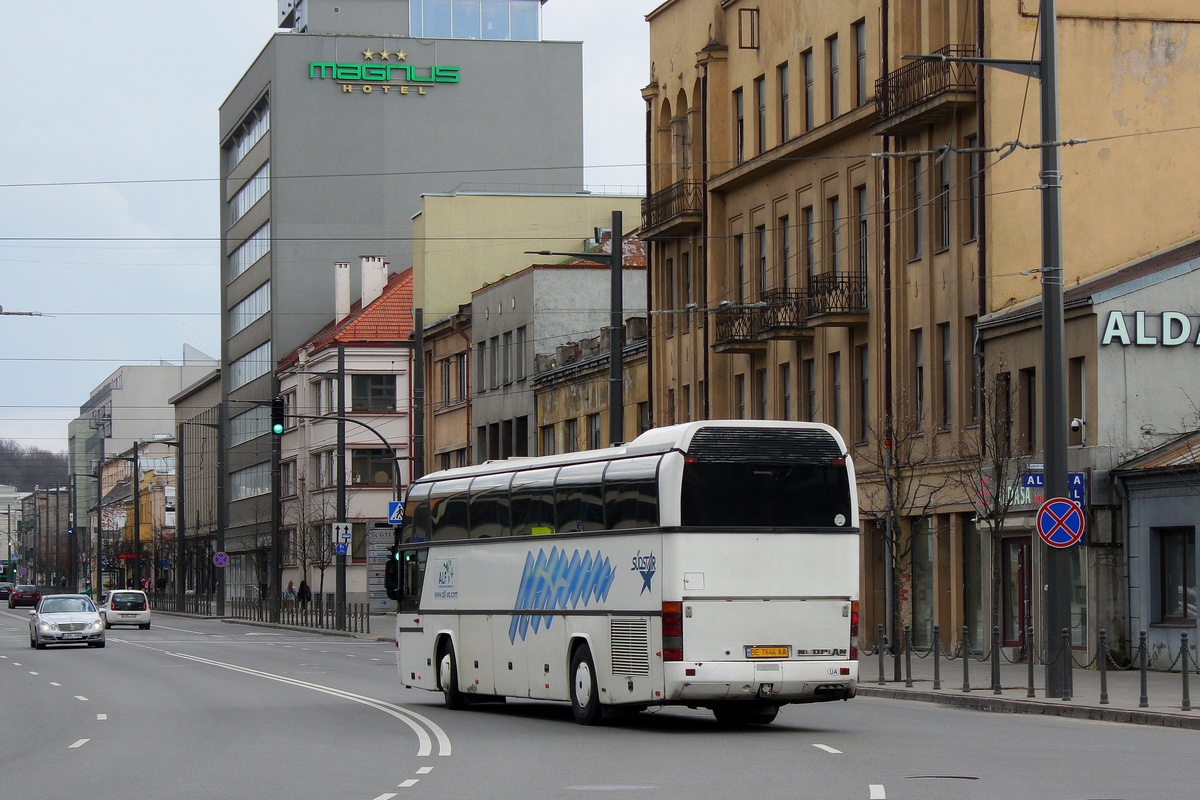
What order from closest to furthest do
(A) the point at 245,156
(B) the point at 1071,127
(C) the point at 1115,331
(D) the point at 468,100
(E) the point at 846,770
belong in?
(E) the point at 846,770 → (C) the point at 1115,331 → (B) the point at 1071,127 → (D) the point at 468,100 → (A) the point at 245,156

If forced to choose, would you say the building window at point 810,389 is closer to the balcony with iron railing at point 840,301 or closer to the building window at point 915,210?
the balcony with iron railing at point 840,301

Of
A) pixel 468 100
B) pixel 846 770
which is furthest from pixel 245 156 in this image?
pixel 846 770

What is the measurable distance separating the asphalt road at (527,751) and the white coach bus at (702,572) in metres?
0.59

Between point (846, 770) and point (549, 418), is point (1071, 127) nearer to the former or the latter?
point (846, 770)

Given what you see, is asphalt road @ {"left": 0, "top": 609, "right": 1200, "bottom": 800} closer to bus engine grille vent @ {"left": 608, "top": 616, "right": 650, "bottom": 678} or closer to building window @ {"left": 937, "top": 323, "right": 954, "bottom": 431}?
bus engine grille vent @ {"left": 608, "top": 616, "right": 650, "bottom": 678}

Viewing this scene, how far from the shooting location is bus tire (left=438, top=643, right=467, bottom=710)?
1011 inches

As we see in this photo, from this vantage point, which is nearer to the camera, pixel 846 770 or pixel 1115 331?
pixel 846 770

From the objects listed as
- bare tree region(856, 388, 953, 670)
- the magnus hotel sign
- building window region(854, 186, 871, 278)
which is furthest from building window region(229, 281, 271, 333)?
bare tree region(856, 388, 953, 670)

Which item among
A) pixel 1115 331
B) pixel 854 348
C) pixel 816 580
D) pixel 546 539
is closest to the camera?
pixel 816 580

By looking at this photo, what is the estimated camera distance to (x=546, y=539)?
22875 mm

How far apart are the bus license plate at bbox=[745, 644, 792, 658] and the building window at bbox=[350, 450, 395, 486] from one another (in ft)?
207

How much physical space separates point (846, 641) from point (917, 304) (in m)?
18.1

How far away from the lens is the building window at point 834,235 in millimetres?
41344

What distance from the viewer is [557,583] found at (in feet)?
73.9
